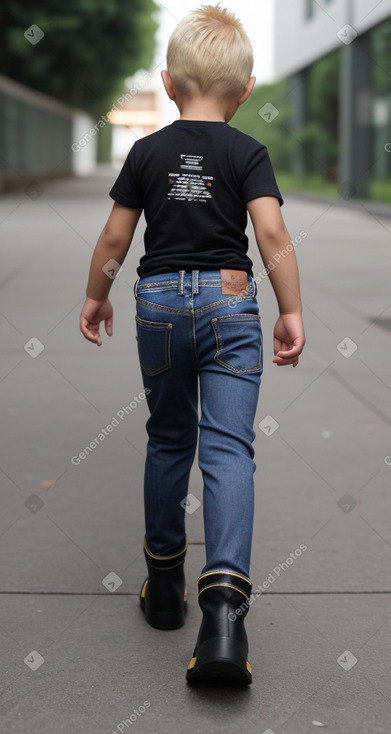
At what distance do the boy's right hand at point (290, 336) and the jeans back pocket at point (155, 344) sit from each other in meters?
0.27

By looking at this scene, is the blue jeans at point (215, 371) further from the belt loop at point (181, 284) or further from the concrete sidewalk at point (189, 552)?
the concrete sidewalk at point (189, 552)

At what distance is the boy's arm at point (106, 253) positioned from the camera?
9.39 feet

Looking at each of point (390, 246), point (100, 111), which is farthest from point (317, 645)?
point (100, 111)

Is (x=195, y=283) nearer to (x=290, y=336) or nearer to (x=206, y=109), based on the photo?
(x=290, y=336)

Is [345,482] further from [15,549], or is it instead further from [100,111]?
[100,111]

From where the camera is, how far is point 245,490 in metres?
2.74

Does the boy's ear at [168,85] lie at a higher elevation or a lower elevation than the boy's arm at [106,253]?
higher

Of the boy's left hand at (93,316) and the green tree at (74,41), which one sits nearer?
the boy's left hand at (93,316)

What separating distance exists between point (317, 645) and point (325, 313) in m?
5.91

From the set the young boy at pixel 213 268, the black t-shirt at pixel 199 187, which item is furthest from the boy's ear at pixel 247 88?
the black t-shirt at pixel 199 187

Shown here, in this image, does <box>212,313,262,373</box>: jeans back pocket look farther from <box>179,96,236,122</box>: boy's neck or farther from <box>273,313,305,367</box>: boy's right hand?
<box>179,96,236,122</box>: boy's neck

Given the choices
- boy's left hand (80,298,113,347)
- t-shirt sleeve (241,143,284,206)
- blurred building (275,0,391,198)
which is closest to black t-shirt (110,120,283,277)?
t-shirt sleeve (241,143,284,206)

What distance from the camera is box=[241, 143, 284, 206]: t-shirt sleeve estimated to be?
268cm

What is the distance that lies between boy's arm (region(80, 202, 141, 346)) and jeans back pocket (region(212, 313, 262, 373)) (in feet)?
1.16
